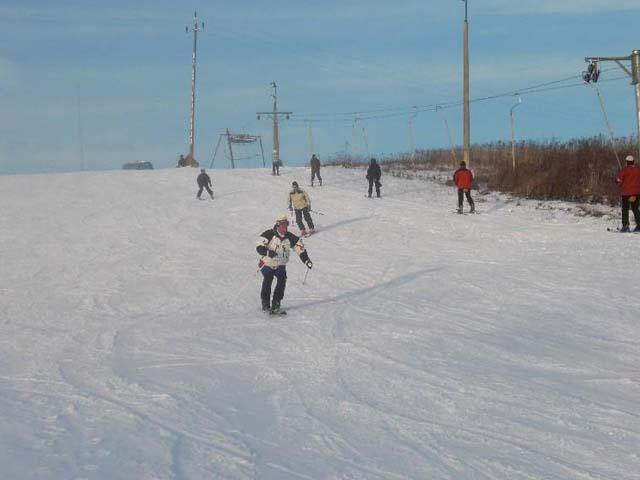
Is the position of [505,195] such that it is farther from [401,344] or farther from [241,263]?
[401,344]

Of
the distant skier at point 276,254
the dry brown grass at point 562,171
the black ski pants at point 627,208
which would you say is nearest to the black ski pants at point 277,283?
the distant skier at point 276,254

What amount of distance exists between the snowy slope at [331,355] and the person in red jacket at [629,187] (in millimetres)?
850

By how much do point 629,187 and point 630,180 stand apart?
0.60 feet

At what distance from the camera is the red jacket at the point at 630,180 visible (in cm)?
2022

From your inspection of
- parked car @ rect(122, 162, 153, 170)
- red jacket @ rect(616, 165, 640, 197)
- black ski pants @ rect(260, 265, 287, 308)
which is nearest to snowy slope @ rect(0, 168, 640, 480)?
black ski pants @ rect(260, 265, 287, 308)

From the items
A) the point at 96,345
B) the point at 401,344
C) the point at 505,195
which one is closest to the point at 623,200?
the point at 505,195

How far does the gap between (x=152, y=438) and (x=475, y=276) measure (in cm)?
1082

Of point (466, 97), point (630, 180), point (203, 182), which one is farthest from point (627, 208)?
point (203, 182)

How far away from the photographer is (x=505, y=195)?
29375 millimetres

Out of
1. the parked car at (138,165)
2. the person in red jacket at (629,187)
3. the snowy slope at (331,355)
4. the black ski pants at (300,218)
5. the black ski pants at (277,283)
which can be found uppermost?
the parked car at (138,165)

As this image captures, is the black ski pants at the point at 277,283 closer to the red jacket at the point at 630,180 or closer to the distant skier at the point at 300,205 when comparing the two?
the distant skier at the point at 300,205

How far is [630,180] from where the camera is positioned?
2027 centimetres

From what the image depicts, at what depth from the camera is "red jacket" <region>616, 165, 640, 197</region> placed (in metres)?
20.2

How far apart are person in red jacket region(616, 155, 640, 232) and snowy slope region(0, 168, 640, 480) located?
0.85 meters
